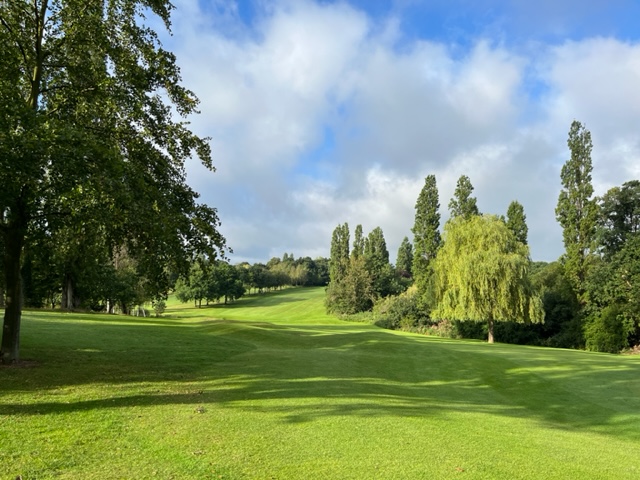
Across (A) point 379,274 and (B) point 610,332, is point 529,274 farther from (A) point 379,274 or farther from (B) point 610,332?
(A) point 379,274

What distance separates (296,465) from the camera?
6098mm

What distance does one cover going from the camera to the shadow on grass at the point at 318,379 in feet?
32.1

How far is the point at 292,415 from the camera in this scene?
29.0 ft

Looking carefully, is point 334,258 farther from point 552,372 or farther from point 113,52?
point 113,52

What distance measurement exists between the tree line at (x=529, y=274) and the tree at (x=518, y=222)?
0.12 m

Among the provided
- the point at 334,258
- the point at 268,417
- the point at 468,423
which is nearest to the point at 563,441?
the point at 468,423

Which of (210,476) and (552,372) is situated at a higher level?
(210,476)

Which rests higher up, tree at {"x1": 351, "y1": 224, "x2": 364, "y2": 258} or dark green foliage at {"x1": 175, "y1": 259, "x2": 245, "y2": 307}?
tree at {"x1": 351, "y1": 224, "x2": 364, "y2": 258}

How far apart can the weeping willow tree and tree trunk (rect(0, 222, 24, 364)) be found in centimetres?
3111

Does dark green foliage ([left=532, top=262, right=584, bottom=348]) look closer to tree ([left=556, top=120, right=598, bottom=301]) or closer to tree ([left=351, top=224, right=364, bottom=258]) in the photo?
tree ([left=556, top=120, right=598, bottom=301])

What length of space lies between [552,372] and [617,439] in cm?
796

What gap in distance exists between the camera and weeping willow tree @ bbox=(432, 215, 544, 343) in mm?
34812

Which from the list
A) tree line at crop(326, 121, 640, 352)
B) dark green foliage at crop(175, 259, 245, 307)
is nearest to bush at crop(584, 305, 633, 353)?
tree line at crop(326, 121, 640, 352)

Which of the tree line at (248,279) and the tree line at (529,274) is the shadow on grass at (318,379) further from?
the tree line at (248,279)
